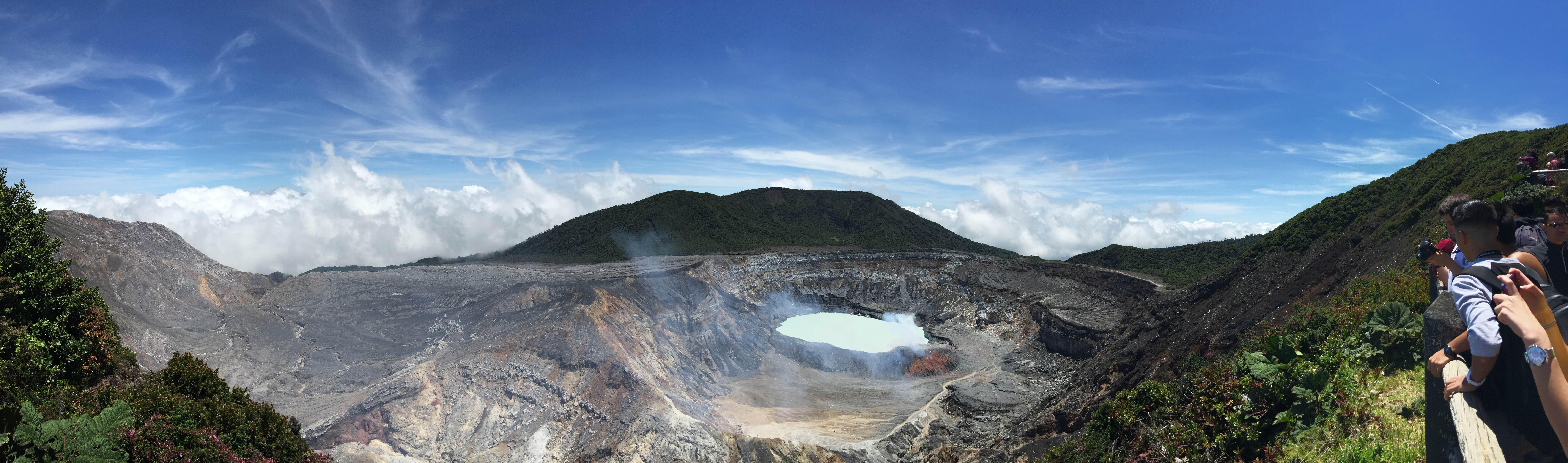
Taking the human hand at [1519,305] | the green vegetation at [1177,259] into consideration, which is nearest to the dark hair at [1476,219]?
the human hand at [1519,305]

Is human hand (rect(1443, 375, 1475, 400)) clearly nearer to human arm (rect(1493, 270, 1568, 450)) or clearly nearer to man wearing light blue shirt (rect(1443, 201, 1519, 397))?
man wearing light blue shirt (rect(1443, 201, 1519, 397))

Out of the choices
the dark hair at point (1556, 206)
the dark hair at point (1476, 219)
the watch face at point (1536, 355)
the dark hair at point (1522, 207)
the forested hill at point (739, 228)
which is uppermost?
the forested hill at point (739, 228)

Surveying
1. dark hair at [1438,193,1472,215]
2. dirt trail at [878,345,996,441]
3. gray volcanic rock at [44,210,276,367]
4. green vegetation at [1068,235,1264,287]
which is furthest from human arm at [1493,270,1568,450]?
green vegetation at [1068,235,1264,287]

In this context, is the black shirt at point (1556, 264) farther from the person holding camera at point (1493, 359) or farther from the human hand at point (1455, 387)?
the human hand at point (1455, 387)

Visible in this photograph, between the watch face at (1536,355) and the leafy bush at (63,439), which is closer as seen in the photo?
the watch face at (1536,355)

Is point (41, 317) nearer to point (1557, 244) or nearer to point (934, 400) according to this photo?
point (1557, 244)

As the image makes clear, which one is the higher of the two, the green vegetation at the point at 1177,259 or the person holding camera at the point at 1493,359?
the green vegetation at the point at 1177,259
